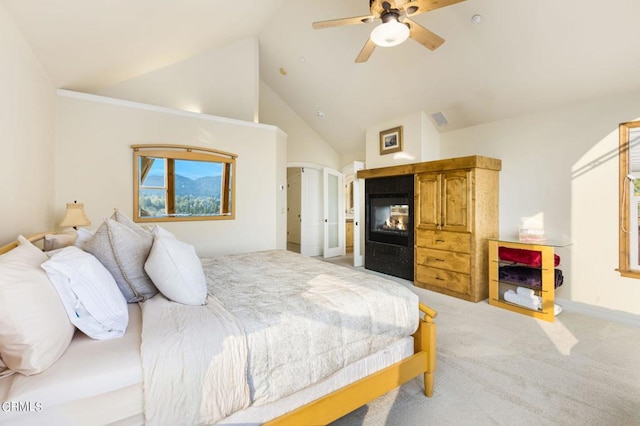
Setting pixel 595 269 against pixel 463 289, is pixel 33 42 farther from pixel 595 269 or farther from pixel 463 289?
pixel 595 269

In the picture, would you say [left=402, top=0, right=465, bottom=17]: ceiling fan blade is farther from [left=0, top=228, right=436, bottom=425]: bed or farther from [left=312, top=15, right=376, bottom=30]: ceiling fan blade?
[left=0, top=228, right=436, bottom=425]: bed

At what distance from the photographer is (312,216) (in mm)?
7023

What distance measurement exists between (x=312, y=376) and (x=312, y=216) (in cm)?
567

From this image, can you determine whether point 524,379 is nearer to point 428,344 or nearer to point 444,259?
point 428,344

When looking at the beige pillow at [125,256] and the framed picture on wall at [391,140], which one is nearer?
the beige pillow at [125,256]

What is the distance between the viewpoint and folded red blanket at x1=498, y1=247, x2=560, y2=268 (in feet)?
10.9

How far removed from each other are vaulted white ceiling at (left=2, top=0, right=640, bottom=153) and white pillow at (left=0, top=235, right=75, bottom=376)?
190cm

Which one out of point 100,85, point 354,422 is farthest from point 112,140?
point 354,422

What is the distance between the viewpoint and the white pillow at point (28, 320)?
2.99 ft

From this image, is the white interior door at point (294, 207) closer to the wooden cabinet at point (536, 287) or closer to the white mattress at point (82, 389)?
the wooden cabinet at point (536, 287)

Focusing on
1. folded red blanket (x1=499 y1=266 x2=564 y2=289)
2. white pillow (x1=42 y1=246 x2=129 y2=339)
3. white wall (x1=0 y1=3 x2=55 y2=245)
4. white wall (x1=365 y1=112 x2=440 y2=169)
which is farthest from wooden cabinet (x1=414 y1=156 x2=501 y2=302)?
white wall (x1=0 y1=3 x2=55 y2=245)

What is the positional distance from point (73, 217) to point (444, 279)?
4416 mm

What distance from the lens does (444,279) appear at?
404 cm

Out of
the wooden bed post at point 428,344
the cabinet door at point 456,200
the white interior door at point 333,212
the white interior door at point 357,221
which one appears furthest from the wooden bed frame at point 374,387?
the white interior door at point 333,212
